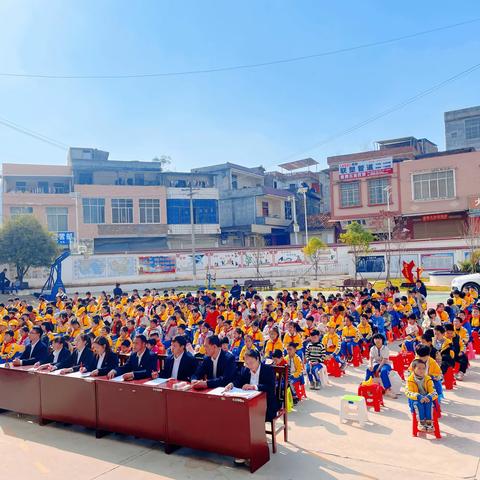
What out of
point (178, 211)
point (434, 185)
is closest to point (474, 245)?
point (434, 185)

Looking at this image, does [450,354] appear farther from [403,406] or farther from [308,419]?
[308,419]

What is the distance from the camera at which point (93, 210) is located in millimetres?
43062

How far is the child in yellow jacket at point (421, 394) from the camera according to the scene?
20.6ft

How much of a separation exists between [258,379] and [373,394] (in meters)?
2.26

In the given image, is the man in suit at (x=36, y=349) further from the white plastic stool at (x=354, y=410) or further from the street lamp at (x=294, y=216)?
the street lamp at (x=294, y=216)

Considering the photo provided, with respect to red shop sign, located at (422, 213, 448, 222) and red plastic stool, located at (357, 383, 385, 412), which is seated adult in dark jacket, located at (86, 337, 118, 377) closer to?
red plastic stool, located at (357, 383, 385, 412)

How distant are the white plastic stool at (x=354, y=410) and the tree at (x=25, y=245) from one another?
26666mm

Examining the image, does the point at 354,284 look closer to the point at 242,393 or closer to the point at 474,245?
the point at 474,245

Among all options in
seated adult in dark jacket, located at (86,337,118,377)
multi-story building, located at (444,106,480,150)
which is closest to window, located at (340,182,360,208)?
multi-story building, located at (444,106,480,150)

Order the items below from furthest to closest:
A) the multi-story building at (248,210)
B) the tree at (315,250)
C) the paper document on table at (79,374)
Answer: the multi-story building at (248,210) < the tree at (315,250) < the paper document on table at (79,374)

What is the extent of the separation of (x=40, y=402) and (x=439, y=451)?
564cm

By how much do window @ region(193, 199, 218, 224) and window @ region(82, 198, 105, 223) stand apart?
8.78 metres

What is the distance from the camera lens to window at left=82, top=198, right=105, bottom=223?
4284 centimetres

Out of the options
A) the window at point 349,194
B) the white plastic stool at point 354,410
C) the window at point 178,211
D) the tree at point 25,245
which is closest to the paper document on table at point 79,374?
the white plastic stool at point 354,410
